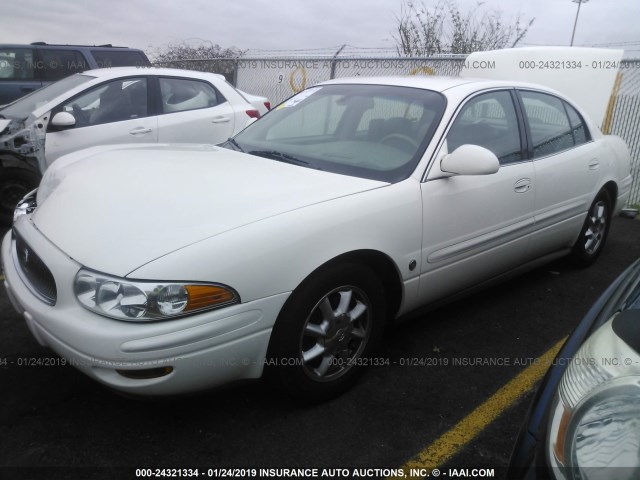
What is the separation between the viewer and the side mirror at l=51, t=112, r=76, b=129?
4.94m

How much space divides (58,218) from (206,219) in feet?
2.50

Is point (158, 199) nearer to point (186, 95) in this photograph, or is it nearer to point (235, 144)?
point (235, 144)

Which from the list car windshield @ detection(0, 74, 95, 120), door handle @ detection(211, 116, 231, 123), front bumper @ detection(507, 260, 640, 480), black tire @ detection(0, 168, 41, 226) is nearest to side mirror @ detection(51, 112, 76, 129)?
car windshield @ detection(0, 74, 95, 120)

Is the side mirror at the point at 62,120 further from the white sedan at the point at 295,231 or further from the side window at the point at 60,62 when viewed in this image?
the side window at the point at 60,62

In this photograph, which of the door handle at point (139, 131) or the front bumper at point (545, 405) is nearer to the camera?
the front bumper at point (545, 405)

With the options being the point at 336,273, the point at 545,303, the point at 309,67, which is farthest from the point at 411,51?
the point at 336,273

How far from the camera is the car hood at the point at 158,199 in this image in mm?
2082

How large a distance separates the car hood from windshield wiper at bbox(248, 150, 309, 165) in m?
0.08

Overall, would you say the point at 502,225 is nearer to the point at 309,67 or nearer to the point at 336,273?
the point at 336,273

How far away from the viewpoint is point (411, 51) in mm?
14930

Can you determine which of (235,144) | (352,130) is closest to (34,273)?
(235,144)

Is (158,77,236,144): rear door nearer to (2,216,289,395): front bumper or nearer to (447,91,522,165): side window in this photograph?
(447,91,522,165): side window

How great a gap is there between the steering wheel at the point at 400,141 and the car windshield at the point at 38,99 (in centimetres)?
383

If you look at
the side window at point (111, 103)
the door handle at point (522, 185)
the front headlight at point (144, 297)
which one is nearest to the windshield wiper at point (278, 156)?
the front headlight at point (144, 297)
